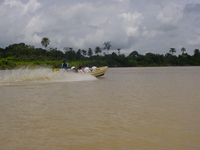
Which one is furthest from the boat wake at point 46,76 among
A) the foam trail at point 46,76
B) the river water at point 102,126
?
the river water at point 102,126

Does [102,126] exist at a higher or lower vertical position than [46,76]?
lower

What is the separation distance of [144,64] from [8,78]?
66.3 metres

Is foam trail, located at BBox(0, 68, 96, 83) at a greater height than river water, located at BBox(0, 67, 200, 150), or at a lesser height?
greater

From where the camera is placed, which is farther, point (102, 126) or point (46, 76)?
point (46, 76)

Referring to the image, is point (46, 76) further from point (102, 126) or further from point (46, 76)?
point (102, 126)

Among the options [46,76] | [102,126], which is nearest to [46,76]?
[46,76]

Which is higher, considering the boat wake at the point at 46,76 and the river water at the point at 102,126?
the boat wake at the point at 46,76

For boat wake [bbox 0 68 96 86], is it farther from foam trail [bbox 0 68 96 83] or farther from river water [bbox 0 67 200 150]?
river water [bbox 0 67 200 150]

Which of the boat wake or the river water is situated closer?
the river water

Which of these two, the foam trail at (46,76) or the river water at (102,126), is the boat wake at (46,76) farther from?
the river water at (102,126)

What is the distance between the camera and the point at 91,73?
18.0m

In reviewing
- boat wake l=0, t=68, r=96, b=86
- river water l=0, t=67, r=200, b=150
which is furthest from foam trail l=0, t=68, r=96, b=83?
river water l=0, t=67, r=200, b=150

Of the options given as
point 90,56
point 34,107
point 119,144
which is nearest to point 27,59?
point 90,56

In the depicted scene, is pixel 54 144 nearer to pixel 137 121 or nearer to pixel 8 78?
pixel 137 121
